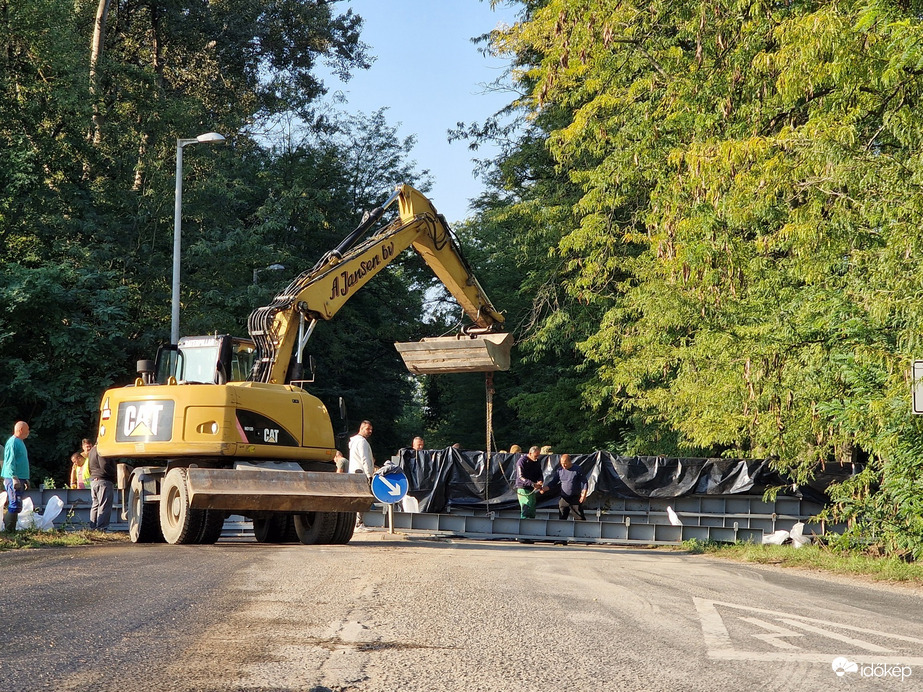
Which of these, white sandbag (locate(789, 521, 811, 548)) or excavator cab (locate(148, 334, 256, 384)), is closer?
excavator cab (locate(148, 334, 256, 384))

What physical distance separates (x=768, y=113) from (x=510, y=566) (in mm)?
7261

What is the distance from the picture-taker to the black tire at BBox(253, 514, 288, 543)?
17.7 m

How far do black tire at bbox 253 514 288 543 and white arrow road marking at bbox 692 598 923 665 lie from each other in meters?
10.3

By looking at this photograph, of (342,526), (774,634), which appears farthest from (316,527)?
(774,634)

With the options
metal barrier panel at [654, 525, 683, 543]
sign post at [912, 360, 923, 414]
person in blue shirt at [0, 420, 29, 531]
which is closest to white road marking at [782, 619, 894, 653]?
sign post at [912, 360, 923, 414]

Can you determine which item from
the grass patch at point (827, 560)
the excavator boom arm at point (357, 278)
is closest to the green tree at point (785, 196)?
the grass patch at point (827, 560)

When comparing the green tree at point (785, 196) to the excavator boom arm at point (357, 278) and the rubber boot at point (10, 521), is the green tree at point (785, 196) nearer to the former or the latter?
the excavator boom arm at point (357, 278)

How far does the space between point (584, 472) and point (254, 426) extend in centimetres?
987

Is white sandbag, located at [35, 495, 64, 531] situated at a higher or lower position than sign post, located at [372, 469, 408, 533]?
lower

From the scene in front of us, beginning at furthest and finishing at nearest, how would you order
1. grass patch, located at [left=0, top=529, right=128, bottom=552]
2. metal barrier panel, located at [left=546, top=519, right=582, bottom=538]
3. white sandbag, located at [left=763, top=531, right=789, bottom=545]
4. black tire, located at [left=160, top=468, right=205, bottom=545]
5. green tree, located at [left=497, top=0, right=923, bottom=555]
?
1. metal barrier panel, located at [left=546, top=519, right=582, bottom=538]
2. white sandbag, located at [left=763, top=531, right=789, bottom=545]
3. black tire, located at [left=160, top=468, right=205, bottom=545]
4. grass patch, located at [left=0, top=529, right=128, bottom=552]
5. green tree, located at [left=497, top=0, right=923, bottom=555]

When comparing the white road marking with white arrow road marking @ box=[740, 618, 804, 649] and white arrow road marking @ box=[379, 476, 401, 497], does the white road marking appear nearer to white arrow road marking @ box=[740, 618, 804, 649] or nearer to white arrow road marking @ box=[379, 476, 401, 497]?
white arrow road marking @ box=[740, 618, 804, 649]

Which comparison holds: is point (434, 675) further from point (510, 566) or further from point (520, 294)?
point (520, 294)

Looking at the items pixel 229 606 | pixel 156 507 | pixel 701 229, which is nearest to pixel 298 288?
pixel 156 507

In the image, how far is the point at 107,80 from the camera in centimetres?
3488
